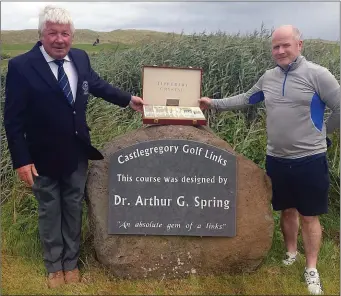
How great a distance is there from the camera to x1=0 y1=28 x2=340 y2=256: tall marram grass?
4.88 metres

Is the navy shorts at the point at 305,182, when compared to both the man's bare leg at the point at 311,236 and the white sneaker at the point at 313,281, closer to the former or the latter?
the man's bare leg at the point at 311,236

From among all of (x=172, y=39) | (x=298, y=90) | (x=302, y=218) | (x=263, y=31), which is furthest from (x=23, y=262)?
(x=263, y=31)

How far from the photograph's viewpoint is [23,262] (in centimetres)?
421

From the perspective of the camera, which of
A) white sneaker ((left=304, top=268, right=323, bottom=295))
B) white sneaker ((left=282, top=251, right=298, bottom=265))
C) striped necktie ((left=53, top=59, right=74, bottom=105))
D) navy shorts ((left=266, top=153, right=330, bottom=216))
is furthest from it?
white sneaker ((left=282, top=251, right=298, bottom=265))

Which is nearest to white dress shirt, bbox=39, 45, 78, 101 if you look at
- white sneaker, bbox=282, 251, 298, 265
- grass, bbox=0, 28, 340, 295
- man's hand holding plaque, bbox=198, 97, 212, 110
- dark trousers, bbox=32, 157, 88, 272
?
dark trousers, bbox=32, 157, 88, 272

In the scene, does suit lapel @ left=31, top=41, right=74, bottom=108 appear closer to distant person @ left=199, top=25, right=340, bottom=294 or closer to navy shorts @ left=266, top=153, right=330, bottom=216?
distant person @ left=199, top=25, right=340, bottom=294

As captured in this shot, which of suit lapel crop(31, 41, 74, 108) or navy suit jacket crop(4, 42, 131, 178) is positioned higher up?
suit lapel crop(31, 41, 74, 108)

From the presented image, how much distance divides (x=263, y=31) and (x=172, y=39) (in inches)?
53.6

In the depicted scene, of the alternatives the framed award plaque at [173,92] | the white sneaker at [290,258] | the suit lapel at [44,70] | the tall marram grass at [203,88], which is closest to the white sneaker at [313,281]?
the white sneaker at [290,258]

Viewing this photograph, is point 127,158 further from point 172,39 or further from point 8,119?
point 172,39

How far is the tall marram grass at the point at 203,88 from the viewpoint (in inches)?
192

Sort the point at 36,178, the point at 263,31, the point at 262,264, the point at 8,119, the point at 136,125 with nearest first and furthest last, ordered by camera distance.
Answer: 1. the point at 8,119
2. the point at 36,178
3. the point at 262,264
4. the point at 136,125
5. the point at 263,31

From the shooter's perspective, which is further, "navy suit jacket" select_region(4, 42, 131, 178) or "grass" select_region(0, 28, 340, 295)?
"grass" select_region(0, 28, 340, 295)

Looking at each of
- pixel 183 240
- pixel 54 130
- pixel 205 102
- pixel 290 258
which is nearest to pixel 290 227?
pixel 290 258
